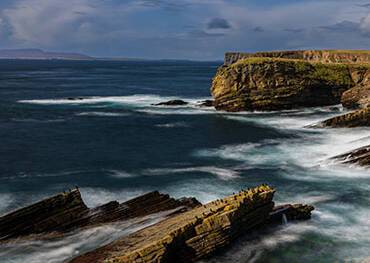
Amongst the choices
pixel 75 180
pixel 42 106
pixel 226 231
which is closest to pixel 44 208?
pixel 226 231

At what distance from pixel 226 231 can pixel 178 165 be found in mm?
23356

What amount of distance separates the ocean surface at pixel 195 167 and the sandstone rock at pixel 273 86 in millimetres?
2618

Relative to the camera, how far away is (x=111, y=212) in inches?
1189

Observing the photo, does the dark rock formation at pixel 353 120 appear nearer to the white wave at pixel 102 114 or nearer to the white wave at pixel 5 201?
the white wave at pixel 102 114

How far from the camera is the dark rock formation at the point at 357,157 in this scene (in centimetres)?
4403

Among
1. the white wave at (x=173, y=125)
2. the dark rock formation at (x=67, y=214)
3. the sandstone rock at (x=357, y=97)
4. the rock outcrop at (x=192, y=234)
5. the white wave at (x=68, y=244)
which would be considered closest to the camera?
the rock outcrop at (x=192, y=234)

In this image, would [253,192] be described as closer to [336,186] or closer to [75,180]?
[336,186]

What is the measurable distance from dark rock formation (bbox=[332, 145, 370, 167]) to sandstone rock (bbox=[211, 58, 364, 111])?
37.8 meters

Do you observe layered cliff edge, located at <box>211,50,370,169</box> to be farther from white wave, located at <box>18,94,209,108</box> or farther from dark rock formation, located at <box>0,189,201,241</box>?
dark rock formation, located at <box>0,189,201,241</box>

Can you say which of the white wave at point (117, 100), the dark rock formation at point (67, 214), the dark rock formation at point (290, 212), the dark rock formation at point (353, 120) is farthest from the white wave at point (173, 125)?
the dark rock formation at point (290, 212)

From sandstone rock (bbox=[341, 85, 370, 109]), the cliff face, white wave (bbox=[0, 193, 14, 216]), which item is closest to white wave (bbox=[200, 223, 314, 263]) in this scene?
white wave (bbox=[0, 193, 14, 216])

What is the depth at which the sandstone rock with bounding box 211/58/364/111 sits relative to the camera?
8356 centimetres

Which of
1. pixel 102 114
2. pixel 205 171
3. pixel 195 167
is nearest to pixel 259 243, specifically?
pixel 205 171

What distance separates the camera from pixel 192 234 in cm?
2422
